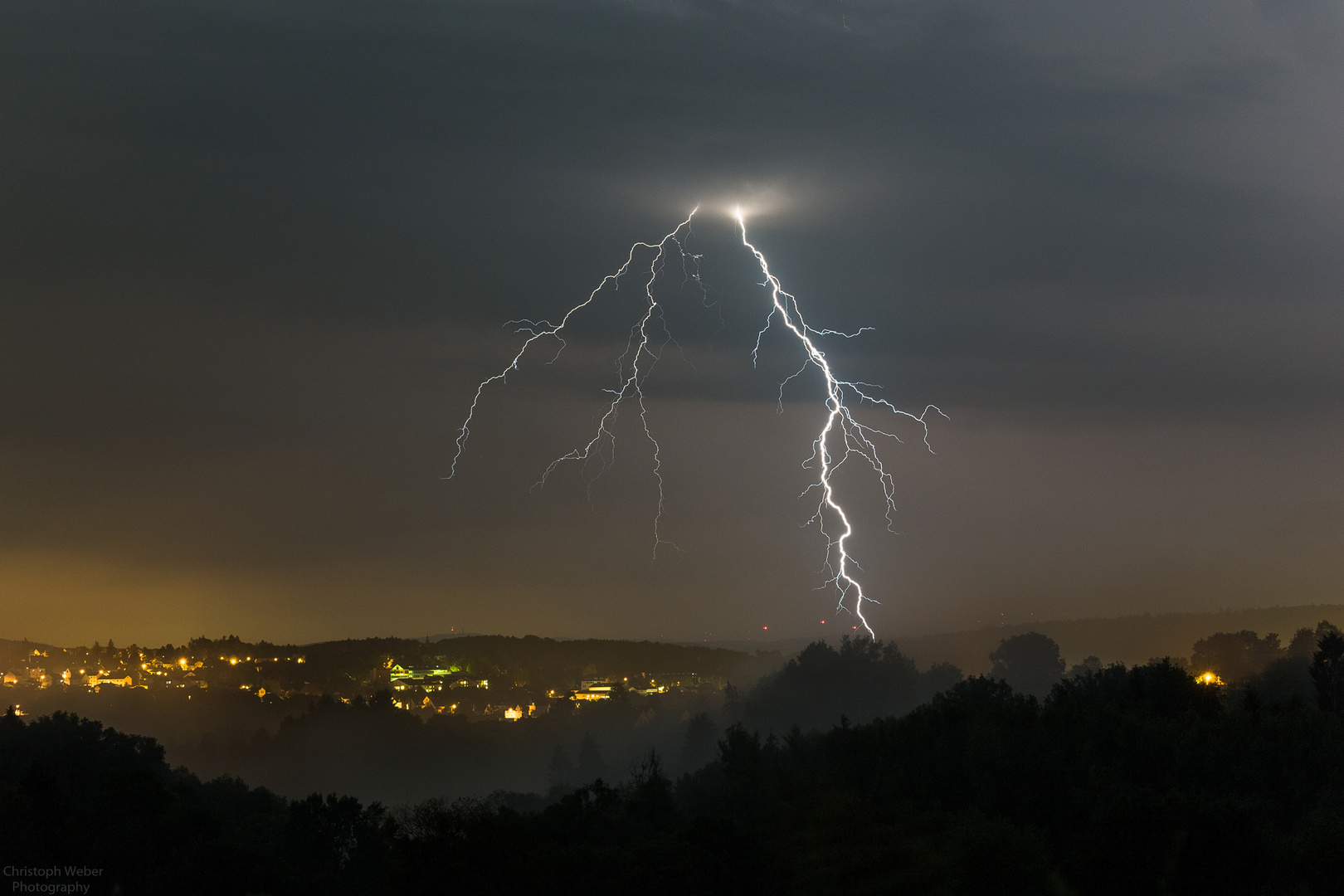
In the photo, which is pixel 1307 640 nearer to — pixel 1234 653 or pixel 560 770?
pixel 1234 653


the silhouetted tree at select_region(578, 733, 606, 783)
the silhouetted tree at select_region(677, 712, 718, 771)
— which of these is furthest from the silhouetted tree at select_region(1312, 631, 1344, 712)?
the silhouetted tree at select_region(578, 733, 606, 783)

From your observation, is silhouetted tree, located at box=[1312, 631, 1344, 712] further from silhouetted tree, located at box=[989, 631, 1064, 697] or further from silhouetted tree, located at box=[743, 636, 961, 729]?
silhouetted tree, located at box=[989, 631, 1064, 697]

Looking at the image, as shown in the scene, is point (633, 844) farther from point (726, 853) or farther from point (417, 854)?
point (417, 854)

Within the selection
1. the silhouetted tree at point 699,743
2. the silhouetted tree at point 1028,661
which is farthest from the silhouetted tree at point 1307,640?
the silhouetted tree at point 699,743

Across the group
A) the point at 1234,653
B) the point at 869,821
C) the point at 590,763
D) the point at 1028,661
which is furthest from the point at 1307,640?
the point at 869,821

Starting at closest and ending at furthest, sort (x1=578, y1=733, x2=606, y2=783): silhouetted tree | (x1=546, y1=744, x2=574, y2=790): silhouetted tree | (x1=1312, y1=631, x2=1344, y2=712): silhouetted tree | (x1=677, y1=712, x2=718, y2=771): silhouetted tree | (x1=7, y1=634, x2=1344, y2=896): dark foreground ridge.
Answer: (x1=7, y1=634, x2=1344, y2=896): dark foreground ridge < (x1=1312, y1=631, x2=1344, y2=712): silhouetted tree < (x1=677, y1=712, x2=718, y2=771): silhouetted tree < (x1=578, y1=733, x2=606, y2=783): silhouetted tree < (x1=546, y1=744, x2=574, y2=790): silhouetted tree
